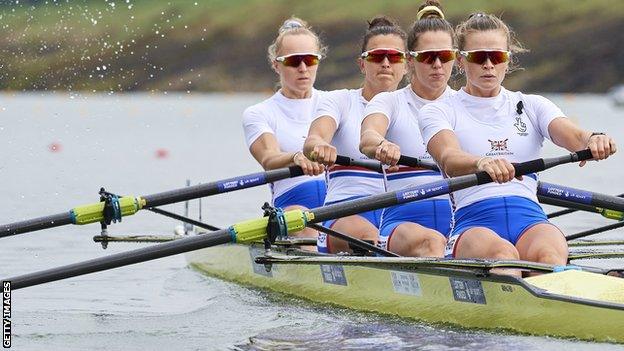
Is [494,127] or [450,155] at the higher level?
[494,127]

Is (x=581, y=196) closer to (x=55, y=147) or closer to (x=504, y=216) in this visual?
(x=504, y=216)

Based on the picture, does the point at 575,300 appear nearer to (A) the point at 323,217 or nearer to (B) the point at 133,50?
(A) the point at 323,217

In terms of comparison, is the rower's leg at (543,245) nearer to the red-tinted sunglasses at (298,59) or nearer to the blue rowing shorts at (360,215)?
the blue rowing shorts at (360,215)

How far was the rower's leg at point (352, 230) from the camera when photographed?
1094cm

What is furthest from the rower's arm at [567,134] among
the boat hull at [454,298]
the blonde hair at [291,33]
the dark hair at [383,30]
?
the blonde hair at [291,33]

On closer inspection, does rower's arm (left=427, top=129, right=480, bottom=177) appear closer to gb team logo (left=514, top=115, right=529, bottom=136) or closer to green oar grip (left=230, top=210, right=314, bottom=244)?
gb team logo (left=514, top=115, right=529, bottom=136)

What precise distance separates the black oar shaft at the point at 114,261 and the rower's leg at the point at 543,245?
191 centimetres

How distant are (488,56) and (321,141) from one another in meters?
1.75

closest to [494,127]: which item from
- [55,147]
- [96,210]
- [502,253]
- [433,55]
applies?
[502,253]

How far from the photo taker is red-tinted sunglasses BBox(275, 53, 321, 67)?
1202 centimetres

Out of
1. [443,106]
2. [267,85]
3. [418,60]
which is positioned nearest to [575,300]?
[443,106]

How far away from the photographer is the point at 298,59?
39.5 ft

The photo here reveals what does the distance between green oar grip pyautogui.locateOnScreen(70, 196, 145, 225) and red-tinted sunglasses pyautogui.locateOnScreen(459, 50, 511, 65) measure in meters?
3.09

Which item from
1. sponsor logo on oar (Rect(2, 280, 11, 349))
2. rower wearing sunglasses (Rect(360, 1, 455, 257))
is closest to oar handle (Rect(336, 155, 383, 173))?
rower wearing sunglasses (Rect(360, 1, 455, 257))
